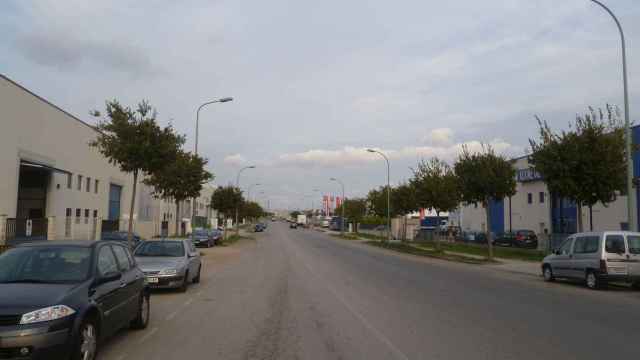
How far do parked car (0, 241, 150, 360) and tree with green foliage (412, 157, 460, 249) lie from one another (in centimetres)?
3238

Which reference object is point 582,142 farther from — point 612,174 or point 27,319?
point 27,319

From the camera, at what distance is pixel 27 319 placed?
6.18 m

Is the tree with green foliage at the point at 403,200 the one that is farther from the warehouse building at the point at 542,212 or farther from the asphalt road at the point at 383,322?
the asphalt road at the point at 383,322

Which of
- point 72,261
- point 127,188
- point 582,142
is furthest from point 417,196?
point 72,261

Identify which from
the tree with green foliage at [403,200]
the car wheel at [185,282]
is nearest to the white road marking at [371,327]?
the car wheel at [185,282]

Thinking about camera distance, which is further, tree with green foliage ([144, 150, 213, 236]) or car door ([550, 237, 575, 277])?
tree with green foliage ([144, 150, 213, 236])

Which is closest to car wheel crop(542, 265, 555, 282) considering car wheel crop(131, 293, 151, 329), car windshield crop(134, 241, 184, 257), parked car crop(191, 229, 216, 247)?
car windshield crop(134, 241, 184, 257)

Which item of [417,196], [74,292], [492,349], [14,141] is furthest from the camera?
[417,196]

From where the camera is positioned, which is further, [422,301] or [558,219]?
[558,219]

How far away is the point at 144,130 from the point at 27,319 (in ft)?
57.3

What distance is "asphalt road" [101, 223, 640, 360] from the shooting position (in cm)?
816

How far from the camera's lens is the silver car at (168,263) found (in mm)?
14648

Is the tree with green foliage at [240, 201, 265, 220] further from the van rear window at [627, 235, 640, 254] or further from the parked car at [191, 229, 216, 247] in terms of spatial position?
the van rear window at [627, 235, 640, 254]

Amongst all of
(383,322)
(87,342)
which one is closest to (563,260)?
(383,322)
